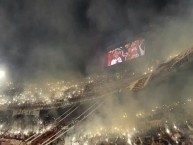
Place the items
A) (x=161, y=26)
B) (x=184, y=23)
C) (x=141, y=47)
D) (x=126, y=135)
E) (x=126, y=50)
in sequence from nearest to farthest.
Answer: (x=126, y=135), (x=184, y=23), (x=161, y=26), (x=141, y=47), (x=126, y=50)

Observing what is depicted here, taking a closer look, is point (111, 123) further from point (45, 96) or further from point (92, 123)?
point (45, 96)

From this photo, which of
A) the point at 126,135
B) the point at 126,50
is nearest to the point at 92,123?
the point at 126,135

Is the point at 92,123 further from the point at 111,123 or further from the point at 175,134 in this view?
the point at 175,134

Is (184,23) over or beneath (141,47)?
beneath

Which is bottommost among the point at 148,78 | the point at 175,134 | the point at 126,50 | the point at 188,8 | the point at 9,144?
the point at 175,134

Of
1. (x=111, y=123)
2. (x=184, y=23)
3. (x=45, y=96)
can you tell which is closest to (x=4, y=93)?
(x=45, y=96)

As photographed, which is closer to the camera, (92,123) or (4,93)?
(92,123)

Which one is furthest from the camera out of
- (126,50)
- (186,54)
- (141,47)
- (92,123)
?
(126,50)
